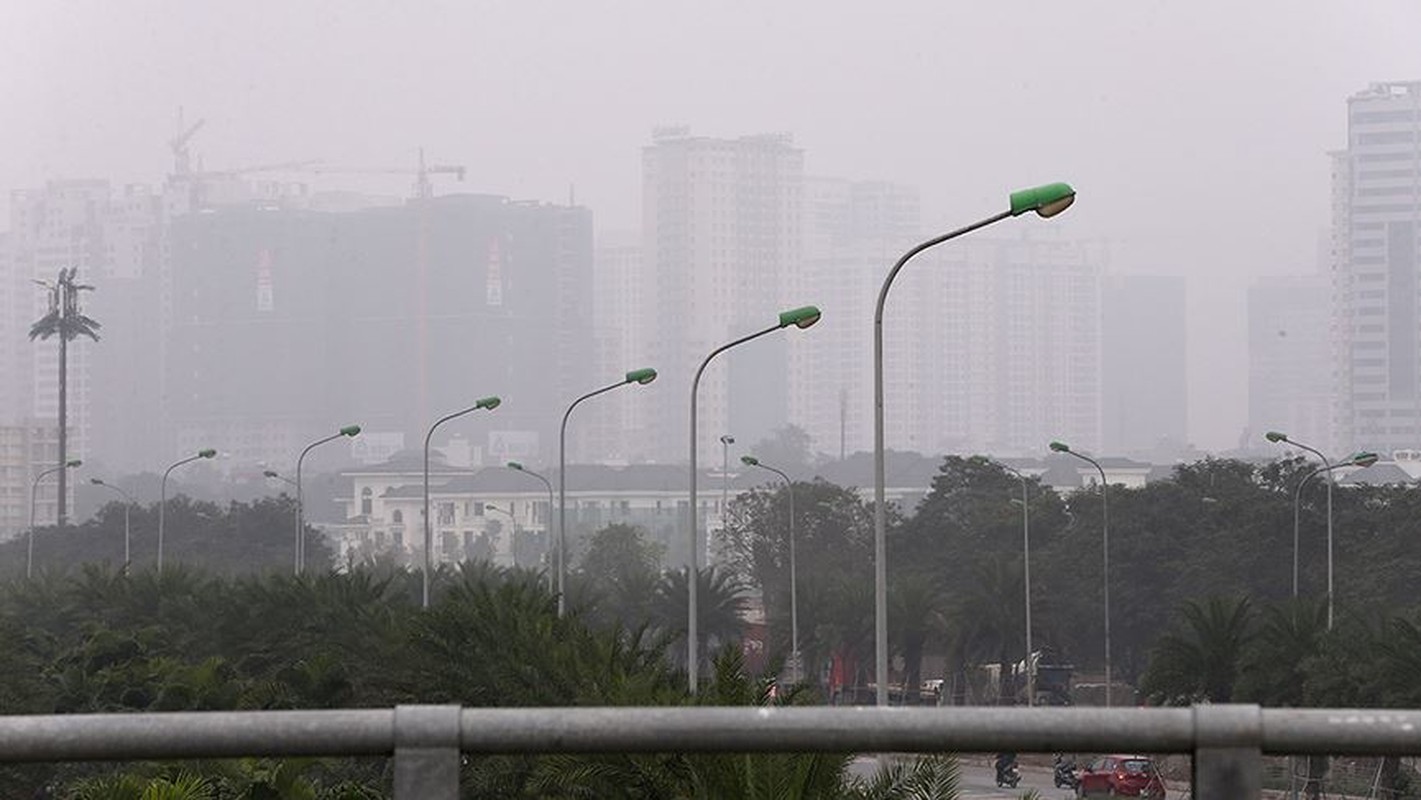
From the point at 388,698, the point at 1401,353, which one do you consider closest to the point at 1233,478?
the point at 388,698

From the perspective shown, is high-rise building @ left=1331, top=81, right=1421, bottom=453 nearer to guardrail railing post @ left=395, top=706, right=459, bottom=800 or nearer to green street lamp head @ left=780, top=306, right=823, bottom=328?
green street lamp head @ left=780, top=306, right=823, bottom=328

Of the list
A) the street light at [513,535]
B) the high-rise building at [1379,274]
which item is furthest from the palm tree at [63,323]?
the high-rise building at [1379,274]

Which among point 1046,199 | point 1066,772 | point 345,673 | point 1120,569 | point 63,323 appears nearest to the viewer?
point 1066,772

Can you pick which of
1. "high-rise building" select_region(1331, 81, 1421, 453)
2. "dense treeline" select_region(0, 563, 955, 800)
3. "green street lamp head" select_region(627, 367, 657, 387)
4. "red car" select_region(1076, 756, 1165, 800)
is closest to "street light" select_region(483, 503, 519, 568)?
"high-rise building" select_region(1331, 81, 1421, 453)

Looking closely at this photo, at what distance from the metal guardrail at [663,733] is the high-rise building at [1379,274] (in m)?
164

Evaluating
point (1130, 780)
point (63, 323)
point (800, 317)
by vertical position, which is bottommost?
point (1130, 780)

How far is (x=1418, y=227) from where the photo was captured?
6540 inches

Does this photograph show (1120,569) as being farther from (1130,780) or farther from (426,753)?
(426,753)

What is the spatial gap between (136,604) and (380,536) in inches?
3573

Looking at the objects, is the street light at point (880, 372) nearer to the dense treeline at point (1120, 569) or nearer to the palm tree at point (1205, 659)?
the palm tree at point (1205, 659)

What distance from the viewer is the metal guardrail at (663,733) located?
8.07ft

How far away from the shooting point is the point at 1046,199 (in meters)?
17.5

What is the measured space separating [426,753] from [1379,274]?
6733 inches

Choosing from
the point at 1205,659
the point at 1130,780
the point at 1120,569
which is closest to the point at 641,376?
the point at 1205,659
